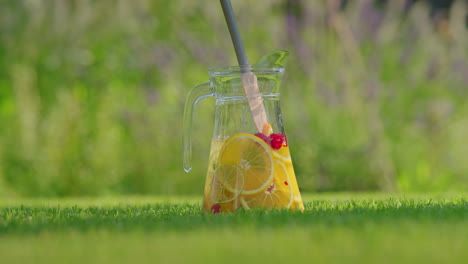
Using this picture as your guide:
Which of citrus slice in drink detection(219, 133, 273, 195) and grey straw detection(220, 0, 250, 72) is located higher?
grey straw detection(220, 0, 250, 72)

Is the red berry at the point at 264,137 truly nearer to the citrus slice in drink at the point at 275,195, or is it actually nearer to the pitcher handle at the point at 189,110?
the citrus slice in drink at the point at 275,195

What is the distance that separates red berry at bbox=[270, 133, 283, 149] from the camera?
270 centimetres

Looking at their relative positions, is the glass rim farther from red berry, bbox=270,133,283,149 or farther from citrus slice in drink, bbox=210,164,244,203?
citrus slice in drink, bbox=210,164,244,203

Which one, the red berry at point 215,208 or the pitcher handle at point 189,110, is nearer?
the red berry at point 215,208

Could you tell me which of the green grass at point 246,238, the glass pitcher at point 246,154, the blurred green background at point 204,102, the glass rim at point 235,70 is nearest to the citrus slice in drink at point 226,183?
the glass pitcher at point 246,154

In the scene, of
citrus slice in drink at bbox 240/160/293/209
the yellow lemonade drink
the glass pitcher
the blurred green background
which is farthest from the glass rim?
the blurred green background

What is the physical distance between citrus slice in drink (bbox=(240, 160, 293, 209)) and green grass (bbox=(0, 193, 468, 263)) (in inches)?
3.7

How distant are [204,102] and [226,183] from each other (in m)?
3.91

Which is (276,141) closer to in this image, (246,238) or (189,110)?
(189,110)

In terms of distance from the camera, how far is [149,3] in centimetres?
792

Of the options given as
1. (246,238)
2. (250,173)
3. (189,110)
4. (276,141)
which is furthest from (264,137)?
(246,238)

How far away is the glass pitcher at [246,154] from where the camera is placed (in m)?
2.67

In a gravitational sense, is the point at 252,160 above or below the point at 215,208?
above

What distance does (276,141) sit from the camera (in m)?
2.70
